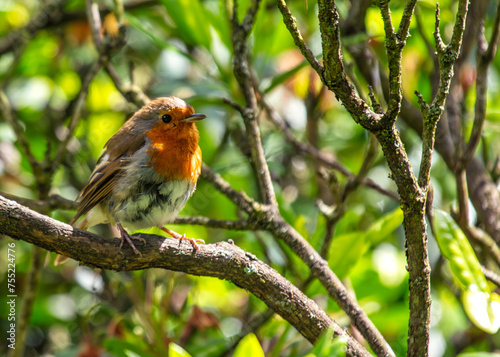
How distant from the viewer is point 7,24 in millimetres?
5039

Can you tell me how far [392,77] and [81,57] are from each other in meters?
4.26

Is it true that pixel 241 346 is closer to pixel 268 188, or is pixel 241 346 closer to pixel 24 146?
pixel 268 188

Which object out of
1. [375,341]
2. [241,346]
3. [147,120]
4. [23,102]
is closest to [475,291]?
[375,341]

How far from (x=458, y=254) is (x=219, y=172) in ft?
5.57

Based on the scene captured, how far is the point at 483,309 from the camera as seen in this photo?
2.09 meters

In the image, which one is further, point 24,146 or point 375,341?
point 24,146

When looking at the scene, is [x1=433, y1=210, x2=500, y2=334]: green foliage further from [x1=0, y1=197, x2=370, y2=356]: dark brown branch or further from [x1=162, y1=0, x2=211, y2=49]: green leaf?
[x1=162, y1=0, x2=211, y2=49]: green leaf

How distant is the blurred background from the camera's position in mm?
3408

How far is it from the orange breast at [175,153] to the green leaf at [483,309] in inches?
64.3

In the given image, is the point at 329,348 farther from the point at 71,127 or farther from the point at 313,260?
the point at 71,127

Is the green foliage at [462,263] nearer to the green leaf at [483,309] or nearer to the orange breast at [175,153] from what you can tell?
the green leaf at [483,309]

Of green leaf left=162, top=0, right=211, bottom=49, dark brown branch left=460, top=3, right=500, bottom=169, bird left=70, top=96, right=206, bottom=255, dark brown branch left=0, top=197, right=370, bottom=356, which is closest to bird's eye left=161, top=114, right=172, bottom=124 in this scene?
bird left=70, top=96, right=206, bottom=255

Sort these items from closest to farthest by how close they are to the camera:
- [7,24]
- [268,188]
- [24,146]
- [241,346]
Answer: [241,346], [268,188], [24,146], [7,24]

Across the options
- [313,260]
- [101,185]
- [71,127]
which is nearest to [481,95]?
[313,260]
